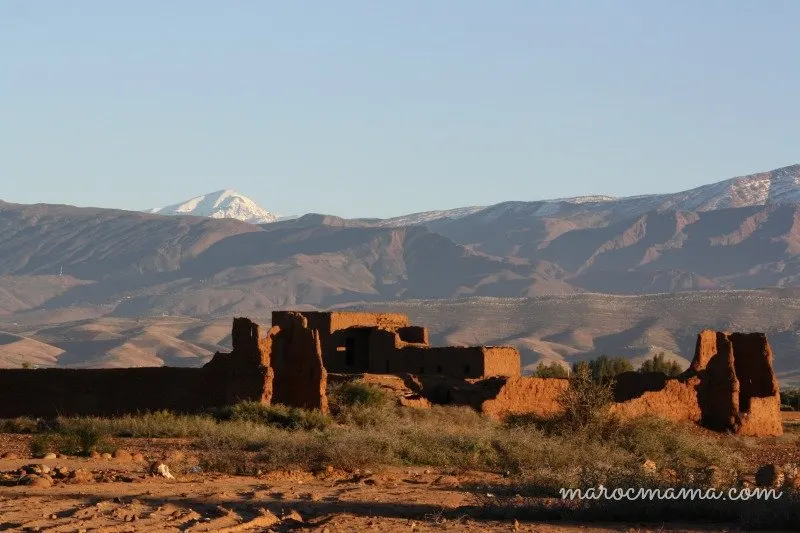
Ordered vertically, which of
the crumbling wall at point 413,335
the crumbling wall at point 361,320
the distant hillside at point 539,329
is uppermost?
the crumbling wall at point 361,320

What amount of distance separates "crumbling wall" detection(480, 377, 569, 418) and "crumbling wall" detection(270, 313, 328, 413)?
4232mm

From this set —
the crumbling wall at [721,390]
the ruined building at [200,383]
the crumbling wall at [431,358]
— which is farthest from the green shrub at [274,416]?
the crumbling wall at [721,390]

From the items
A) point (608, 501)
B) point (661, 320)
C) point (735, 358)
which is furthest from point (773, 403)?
point (661, 320)

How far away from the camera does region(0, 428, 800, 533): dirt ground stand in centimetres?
1571

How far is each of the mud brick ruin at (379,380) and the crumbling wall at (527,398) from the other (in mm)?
24

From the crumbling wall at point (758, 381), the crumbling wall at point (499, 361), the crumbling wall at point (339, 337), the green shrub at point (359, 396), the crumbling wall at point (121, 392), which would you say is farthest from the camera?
the crumbling wall at point (339, 337)

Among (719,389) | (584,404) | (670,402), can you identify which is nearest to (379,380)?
(584,404)

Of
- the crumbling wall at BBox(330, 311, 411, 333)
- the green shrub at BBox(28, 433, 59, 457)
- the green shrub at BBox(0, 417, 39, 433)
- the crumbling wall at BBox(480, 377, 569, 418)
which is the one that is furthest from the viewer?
the crumbling wall at BBox(330, 311, 411, 333)

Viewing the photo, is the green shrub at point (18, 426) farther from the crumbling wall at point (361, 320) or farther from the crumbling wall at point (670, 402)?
the crumbling wall at point (670, 402)

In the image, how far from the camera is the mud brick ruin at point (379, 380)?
95.6 feet

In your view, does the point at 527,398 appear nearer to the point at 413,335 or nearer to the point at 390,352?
the point at 390,352

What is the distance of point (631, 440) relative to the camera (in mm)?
28812

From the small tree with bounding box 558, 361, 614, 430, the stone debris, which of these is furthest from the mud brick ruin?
the stone debris

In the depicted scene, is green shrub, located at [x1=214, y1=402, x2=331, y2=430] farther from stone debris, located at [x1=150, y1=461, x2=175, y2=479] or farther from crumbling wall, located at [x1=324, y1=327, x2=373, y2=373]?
crumbling wall, located at [x1=324, y1=327, x2=373, y2=373]
